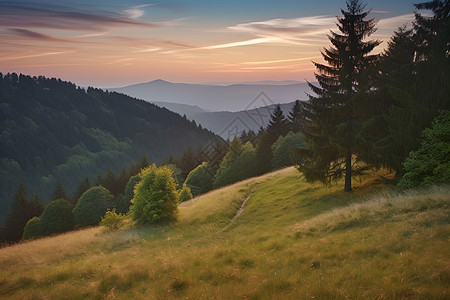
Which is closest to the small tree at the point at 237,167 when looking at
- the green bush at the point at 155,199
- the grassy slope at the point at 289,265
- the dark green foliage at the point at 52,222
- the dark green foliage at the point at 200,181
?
the dark green foliage at the point at 200,181

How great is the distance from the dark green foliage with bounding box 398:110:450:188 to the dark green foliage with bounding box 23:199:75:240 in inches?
2212

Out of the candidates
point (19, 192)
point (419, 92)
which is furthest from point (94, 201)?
point (419, 92)

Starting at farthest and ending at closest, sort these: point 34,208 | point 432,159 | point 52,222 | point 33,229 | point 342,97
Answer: point 34,208, point 52,222, point 33,229, point 342,97, point 432,159

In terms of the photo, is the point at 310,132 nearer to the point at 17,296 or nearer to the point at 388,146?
the point at 388,146

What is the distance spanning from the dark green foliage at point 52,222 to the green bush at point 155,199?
121 ft

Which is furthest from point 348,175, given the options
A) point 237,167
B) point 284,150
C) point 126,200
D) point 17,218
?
point 17,218

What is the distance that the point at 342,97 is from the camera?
21516 millimetres

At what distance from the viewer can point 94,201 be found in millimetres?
54188

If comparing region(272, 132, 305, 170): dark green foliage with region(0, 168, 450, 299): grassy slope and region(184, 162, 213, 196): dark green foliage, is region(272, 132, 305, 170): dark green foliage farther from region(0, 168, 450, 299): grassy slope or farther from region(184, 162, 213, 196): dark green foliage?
region(0, 168, 450, 299): grassy slope

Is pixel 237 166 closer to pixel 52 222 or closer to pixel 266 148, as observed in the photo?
pixel 266 148

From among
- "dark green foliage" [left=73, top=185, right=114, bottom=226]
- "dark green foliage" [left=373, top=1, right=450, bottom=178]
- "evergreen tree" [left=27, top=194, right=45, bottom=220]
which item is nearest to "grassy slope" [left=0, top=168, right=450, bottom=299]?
"dark green foliage" [left=373, top=1, right=450, bottom=178]

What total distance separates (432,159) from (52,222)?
58.8 metres

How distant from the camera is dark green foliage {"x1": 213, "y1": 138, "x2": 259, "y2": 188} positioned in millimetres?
55487

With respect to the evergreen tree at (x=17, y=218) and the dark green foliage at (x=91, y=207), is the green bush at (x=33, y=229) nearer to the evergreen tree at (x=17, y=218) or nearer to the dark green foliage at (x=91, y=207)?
the dark green foliage at (x=91, y=207)
